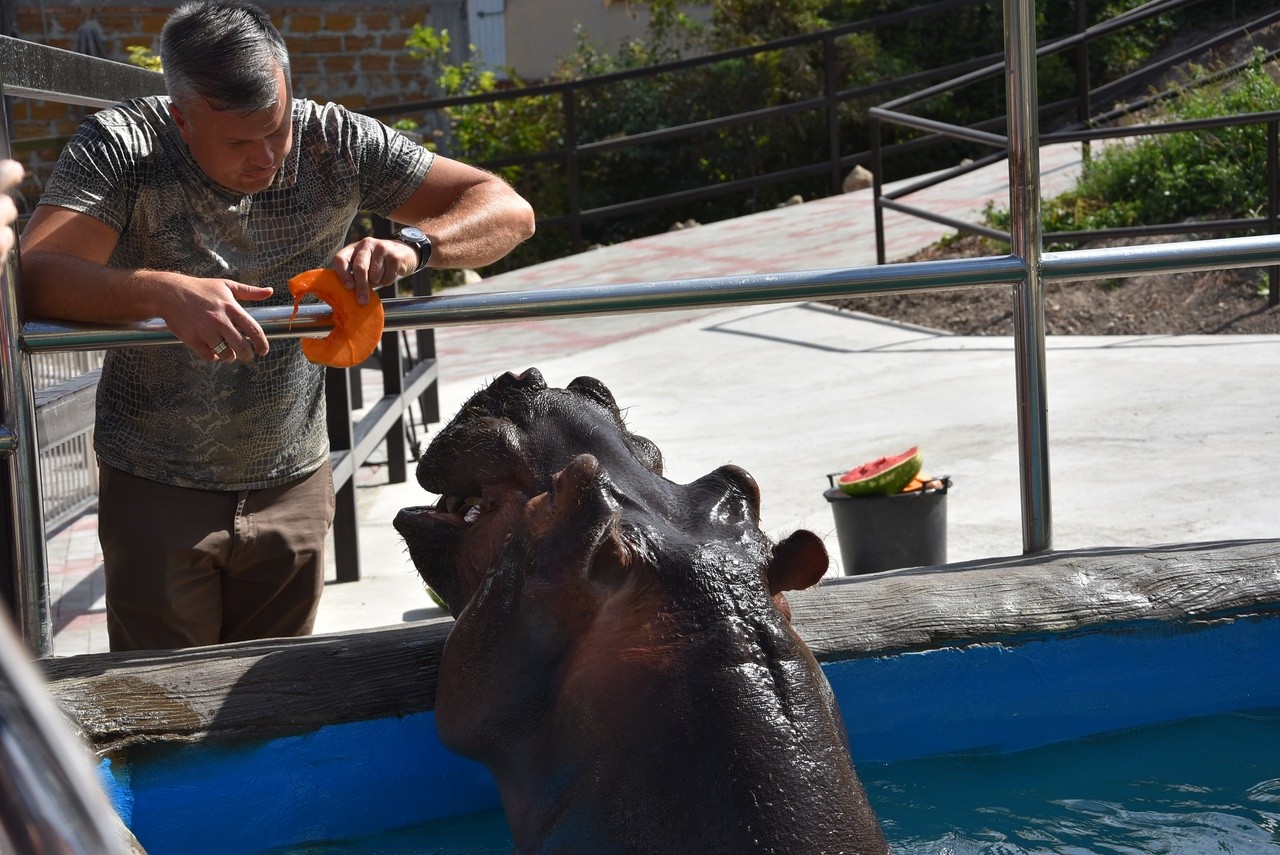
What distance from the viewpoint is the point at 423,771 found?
90.4 inches

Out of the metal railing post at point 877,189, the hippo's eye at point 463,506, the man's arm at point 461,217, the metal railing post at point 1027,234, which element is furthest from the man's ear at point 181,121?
→ the metal railing post at point 877,189

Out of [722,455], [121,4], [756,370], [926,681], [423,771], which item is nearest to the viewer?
[423,771]

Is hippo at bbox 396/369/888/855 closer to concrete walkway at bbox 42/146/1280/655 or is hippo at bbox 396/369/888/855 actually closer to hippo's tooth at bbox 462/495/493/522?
hippo's tooth at bbox 462/495/493/522

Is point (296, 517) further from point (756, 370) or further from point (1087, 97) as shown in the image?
point (1087, 97)

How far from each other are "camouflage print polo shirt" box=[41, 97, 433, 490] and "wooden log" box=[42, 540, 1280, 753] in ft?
2.21

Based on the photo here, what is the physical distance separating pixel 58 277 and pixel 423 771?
3.53 feet

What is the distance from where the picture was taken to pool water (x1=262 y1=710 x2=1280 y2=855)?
2.26m

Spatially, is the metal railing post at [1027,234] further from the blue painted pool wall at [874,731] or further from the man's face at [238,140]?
the man's face at [238,140]

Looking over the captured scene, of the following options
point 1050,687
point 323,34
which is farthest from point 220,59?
point 323,34

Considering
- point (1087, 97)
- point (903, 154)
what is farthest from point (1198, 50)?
point (903, 154)

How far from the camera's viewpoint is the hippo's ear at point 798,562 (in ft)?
5.27

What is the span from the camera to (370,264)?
2.32 meters

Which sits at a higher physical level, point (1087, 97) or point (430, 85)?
point (430, 85)

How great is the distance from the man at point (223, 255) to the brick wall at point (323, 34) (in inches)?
507
